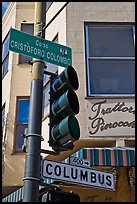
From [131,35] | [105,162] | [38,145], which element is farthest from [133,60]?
[38,145]

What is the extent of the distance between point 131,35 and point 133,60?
836 millimetres

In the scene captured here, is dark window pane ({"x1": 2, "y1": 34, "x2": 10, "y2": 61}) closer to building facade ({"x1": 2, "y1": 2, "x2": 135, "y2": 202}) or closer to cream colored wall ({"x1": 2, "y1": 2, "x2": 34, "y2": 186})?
cream colored wall ({"x1": 2, "y1": 2, "x2": 34, "y2": 186})

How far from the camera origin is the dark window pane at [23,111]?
1258 centimetres

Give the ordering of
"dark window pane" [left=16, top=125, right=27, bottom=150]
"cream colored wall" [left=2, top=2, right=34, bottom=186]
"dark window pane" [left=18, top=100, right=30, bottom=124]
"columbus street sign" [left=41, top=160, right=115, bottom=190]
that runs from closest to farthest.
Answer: "columbus street sign" [left=41, top=160, right=115, bottom=190] < "cream colored wall" [left=2, top=2, right=34, bottom=186] < "dark window pane" [left=16, top=125, right=27, bottom=150] < "dark window pane" [left=18, top=100, right=30, bottom=124]

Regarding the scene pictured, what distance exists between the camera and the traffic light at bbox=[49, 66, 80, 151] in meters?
4.32

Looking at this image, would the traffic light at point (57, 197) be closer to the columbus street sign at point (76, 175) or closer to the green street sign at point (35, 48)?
the columbus street sign at point (76, 175)

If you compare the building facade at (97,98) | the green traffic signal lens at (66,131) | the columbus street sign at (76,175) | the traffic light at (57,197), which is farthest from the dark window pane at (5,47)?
the traffic light at (57,197)

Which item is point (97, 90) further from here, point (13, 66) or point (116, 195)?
point (13, 66)

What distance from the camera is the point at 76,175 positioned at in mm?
4594

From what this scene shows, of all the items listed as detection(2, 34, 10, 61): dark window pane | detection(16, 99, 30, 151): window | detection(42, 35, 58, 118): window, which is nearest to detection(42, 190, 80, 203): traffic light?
detection(42, 35, 58, 118): window

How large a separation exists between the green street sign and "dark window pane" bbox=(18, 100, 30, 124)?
7388mm

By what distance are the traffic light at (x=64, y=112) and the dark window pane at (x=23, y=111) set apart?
7843mm

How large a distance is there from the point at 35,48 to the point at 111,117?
13.8ft

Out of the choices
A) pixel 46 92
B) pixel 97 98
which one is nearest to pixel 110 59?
pixel 97 98
